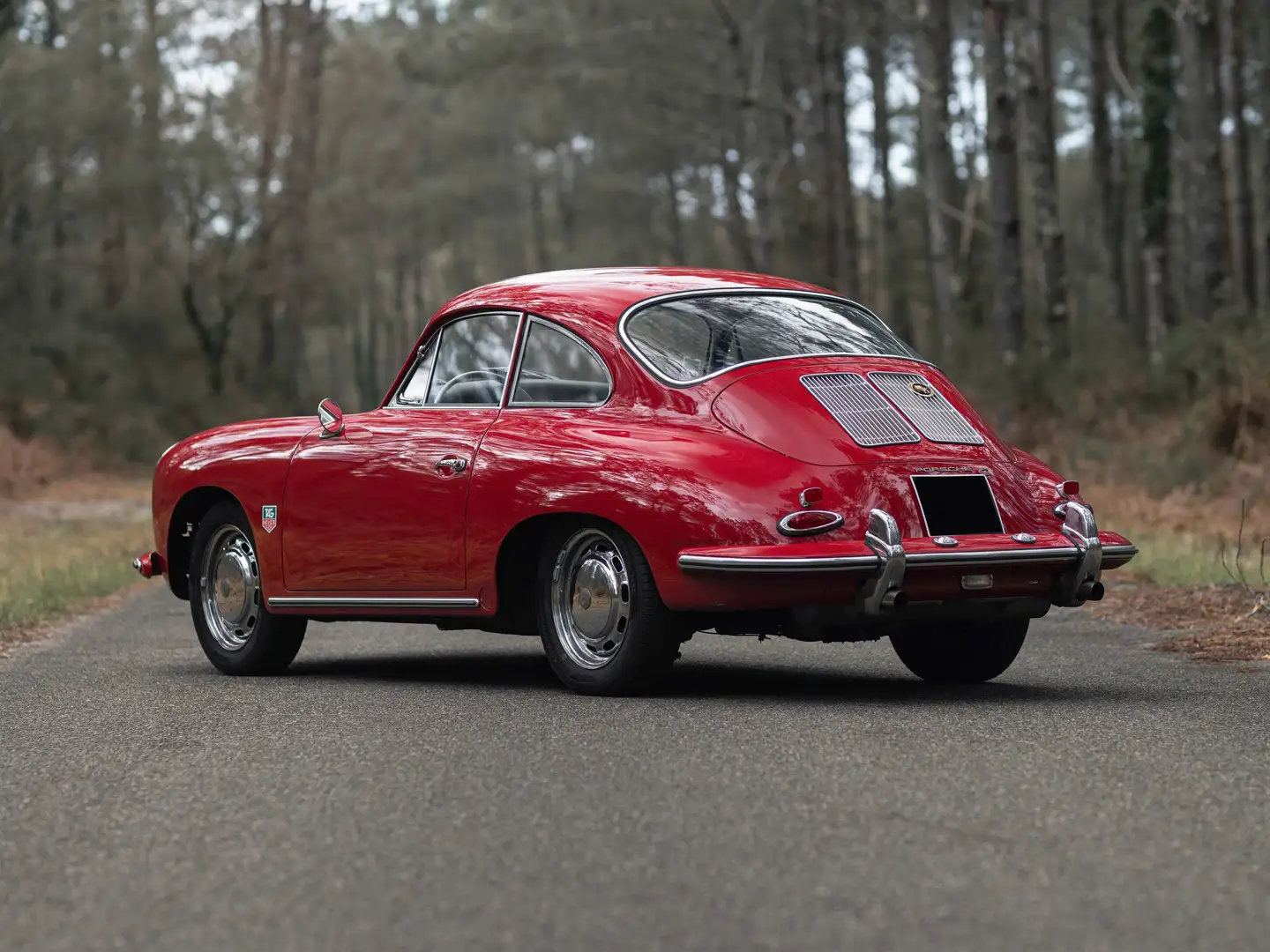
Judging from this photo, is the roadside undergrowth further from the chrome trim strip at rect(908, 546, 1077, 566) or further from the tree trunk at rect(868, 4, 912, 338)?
the tree trunk at rect(868, 4, 912, 338)

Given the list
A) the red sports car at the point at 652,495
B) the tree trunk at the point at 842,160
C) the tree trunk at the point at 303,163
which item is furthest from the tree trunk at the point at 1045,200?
the tree trunk at the point at 303,163

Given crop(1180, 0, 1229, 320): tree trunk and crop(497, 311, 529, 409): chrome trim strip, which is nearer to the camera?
crop(497, 311, 529, 409): chrome trim strip

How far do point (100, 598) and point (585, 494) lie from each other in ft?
25.8

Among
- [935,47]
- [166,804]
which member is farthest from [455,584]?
[935,47]

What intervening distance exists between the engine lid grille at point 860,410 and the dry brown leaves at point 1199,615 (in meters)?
2.35

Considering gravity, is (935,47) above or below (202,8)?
below

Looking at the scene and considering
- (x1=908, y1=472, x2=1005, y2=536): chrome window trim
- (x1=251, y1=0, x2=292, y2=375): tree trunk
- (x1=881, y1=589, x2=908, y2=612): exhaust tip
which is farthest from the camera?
(x1=251, y1=0, x2=292, y2=375): tree trunk

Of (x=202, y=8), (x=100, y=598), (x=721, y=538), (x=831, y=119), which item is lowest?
(x=100, y=598)

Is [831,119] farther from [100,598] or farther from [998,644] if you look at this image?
[998,644]

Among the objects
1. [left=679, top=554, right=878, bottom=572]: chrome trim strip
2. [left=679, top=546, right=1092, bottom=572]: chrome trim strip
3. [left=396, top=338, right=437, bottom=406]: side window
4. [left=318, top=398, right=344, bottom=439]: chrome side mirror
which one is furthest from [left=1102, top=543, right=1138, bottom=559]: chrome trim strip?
[left=318, top=398, right=344, bottom=439]: chrome side mirror

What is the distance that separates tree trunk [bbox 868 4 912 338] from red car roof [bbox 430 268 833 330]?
31.9m

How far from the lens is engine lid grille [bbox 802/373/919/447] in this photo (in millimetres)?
7766

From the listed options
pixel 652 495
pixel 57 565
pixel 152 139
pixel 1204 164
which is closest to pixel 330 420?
pixel 652 495

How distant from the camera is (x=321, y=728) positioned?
24.1 feet
